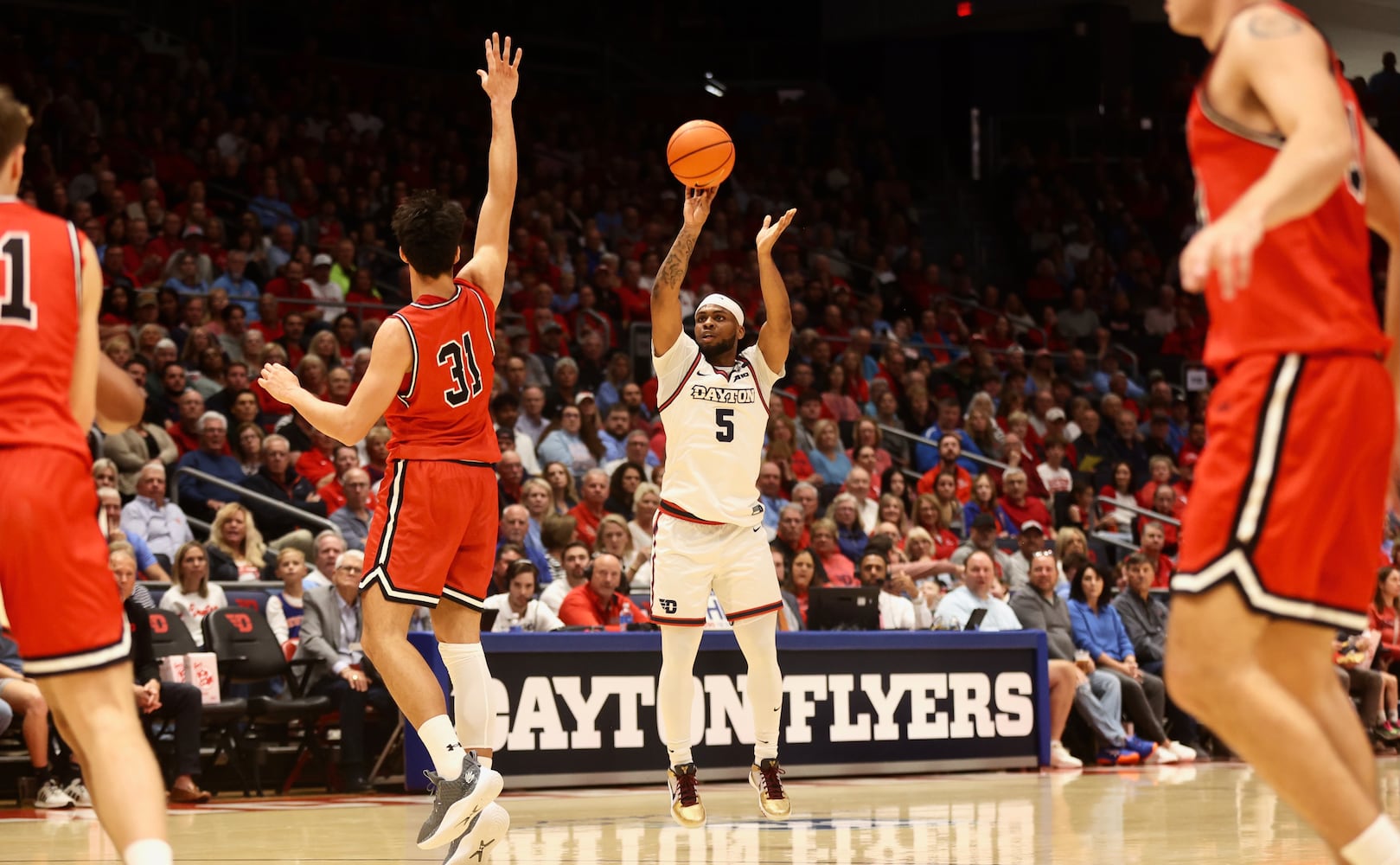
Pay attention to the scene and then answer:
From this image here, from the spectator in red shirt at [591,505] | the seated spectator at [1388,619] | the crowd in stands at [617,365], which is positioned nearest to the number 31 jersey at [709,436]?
the crowd in stands at [617,365]

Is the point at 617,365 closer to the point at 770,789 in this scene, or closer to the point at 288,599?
the point at 288,599

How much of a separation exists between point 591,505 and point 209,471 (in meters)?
3.06

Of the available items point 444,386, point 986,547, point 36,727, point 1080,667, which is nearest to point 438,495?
point 444,386

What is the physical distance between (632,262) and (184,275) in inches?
210

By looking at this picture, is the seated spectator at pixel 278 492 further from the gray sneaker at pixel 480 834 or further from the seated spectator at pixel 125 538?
the gray sneaker at pixel 480 834

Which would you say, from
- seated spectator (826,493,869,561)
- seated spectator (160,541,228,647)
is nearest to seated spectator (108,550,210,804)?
seated spectator (160,541,228,647)

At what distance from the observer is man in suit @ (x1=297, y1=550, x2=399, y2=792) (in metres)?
10.9

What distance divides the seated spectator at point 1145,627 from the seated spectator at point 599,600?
465 cm

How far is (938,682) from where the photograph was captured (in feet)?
40.7

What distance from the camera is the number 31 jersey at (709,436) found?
7980mm

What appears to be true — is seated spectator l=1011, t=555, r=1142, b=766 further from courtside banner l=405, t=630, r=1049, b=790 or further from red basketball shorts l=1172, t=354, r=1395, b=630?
red basketball shorts l=1172, t=354, r=1395, b=630

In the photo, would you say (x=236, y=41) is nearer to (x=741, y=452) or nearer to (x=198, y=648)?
(x=198, y=648)

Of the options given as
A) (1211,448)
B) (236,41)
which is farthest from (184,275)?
(1211,448)

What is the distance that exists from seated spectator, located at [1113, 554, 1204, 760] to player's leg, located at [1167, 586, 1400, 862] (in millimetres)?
10894
